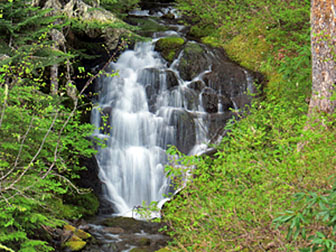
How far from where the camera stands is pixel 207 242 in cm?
498

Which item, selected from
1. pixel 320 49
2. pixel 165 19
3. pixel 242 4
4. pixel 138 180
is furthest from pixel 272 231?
pixel 165 19

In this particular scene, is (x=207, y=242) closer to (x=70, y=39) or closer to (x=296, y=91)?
(x=296, y=91)

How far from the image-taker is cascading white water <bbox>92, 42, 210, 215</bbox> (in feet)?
35.3

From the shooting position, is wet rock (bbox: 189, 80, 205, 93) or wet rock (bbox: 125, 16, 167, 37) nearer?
wet rock (bbox: 189, 80, 205, 93)

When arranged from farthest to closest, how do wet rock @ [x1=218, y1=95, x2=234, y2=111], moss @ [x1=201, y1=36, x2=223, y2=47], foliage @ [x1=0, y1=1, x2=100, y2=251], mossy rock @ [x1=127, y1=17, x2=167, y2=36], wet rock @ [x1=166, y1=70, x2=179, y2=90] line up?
mossy rock @ [x1=127, y1=17, x2=167, y2=36] → moss @ [x1=201, y1=36, x2=223, y2=47] → wet rock @ [x1=166, y1=70, x2=179, y2=90] → wet rock @ [x1=218, y1=95, x2=234, y2=111] → foliage @ [x1=0, y1=1, x2=100, y2=251]

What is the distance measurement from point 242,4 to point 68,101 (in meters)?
9.76

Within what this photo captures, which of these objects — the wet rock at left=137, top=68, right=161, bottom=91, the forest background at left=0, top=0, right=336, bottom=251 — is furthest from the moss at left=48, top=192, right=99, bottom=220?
the wet rock at left=137, top=68, right=161, bottom=91

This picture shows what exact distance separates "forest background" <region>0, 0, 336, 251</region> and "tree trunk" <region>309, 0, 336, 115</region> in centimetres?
50

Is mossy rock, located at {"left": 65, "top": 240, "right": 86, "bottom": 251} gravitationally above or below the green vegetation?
below

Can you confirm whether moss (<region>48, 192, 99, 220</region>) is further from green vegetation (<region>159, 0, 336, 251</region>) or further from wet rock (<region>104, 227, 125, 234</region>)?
green vegetation (<region>159, 0, 336, 251</region>)

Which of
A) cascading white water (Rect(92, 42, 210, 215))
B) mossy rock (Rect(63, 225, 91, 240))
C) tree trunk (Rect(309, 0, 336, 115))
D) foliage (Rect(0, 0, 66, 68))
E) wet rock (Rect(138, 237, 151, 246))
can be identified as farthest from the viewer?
cascading white water (Rect(92, 42, 210, 215))

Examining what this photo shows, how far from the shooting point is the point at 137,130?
11.7 meters

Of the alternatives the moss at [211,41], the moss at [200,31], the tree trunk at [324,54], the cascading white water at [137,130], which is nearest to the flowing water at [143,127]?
the cascading white water at [137,130]

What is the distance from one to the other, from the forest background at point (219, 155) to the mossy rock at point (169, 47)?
1800 millimetres
